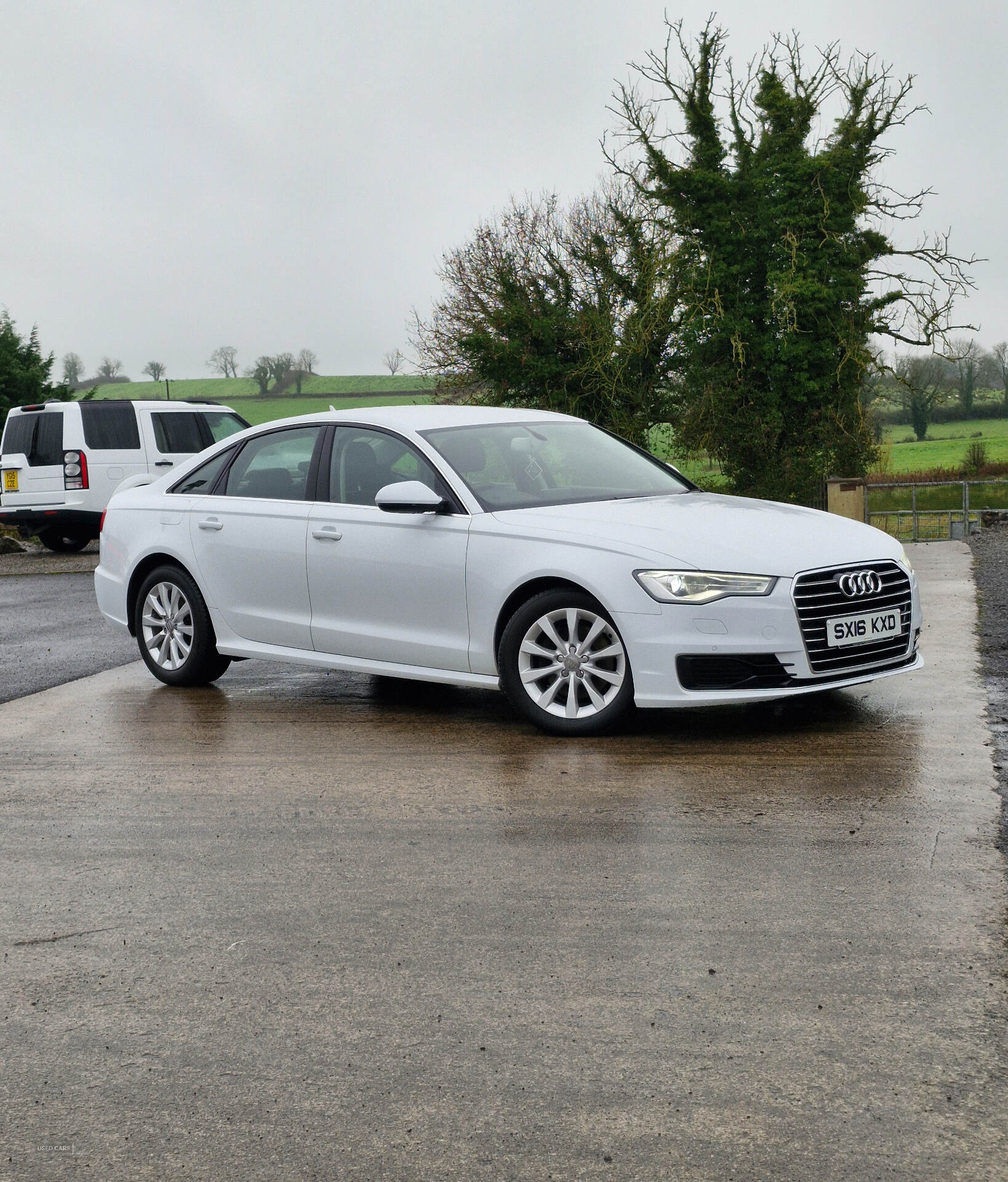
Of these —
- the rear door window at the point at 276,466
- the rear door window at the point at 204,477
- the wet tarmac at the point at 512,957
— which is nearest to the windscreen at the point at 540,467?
the rear door window at the point at 276,466

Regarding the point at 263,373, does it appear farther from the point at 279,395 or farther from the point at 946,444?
the point at 946,444

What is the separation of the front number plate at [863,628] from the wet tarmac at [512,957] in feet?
1.50

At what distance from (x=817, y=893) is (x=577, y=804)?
1480 mm

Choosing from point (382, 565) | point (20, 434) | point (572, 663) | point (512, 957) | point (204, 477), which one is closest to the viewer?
A: point (512, 957)

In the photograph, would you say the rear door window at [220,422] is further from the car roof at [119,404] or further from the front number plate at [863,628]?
the front number plate at [863,628]

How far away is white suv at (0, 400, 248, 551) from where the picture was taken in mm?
21891

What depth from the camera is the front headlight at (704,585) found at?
685cm

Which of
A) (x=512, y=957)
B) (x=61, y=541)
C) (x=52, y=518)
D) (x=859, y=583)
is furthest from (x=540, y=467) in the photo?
(x=61, y=541)

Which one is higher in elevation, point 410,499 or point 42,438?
point 42,438

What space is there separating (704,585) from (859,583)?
0.82 m

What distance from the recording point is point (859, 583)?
7148mm

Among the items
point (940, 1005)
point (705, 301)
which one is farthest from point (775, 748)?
point (705, 301)

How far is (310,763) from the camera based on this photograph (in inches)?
272

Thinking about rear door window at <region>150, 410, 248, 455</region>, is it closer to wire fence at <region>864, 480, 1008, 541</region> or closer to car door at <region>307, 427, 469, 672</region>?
car door at <region>307, 427, 469, 672</region>
